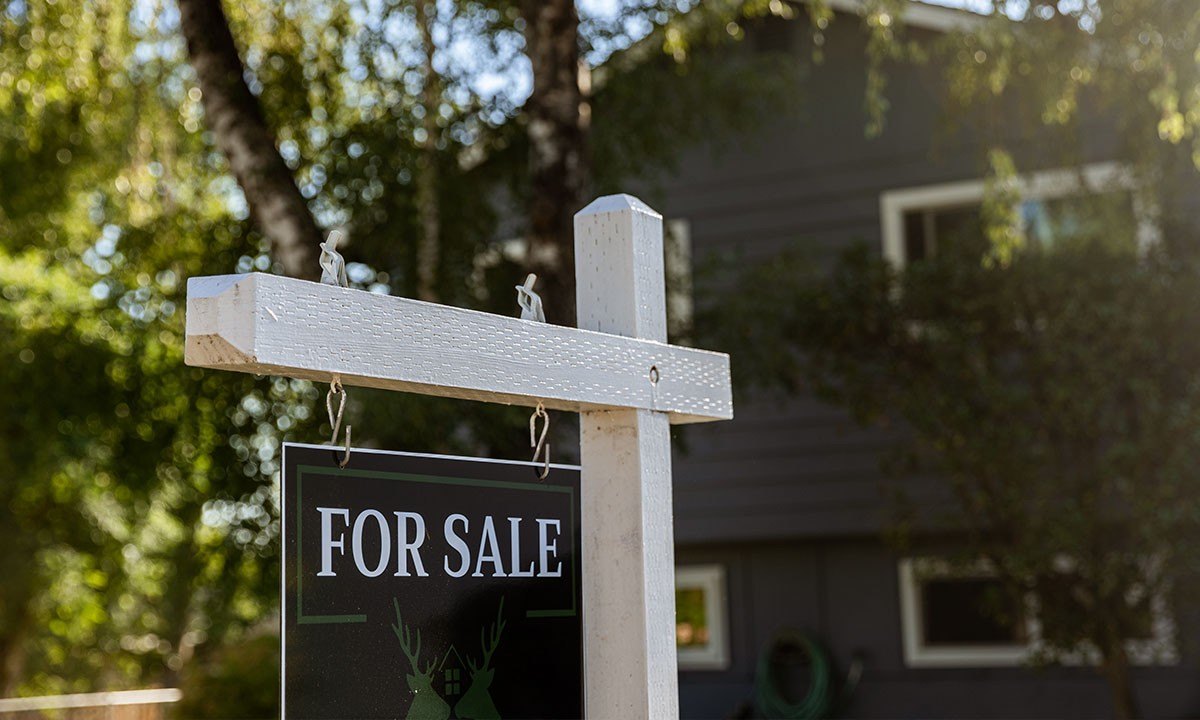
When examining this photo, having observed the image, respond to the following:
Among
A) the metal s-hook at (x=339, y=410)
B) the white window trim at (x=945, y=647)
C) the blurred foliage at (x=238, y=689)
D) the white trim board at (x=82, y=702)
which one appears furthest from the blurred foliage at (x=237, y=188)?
the metal s-hook at (x=339, y=410)

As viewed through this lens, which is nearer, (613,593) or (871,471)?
(613,593)

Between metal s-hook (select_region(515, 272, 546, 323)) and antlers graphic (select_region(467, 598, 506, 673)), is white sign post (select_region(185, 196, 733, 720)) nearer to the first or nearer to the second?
metal s-hook (select_region(515, 272, 546, 323))

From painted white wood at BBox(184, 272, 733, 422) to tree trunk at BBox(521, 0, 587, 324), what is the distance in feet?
12.1

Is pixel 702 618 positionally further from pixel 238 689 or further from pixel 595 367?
pixel 595 367

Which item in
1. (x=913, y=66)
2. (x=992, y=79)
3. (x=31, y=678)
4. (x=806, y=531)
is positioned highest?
(x=913, y=66)

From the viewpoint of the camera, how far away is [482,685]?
2461 millimetres

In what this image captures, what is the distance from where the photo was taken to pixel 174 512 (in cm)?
1044

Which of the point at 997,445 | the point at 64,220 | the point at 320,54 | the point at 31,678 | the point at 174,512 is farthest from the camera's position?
the point at 31,678

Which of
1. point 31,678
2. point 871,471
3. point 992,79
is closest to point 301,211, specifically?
point 992,79

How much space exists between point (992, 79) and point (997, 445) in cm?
247

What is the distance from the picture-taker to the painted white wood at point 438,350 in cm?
214

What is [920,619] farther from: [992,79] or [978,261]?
[992,79]

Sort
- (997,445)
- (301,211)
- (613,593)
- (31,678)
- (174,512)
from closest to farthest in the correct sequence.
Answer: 1. (613,593)
2. (301,211)
3. (997,445)
4. (174,512)
5. (31,678)

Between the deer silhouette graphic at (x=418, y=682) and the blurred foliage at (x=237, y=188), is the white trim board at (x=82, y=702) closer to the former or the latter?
the blurred foliage at (x=237, y=188)
